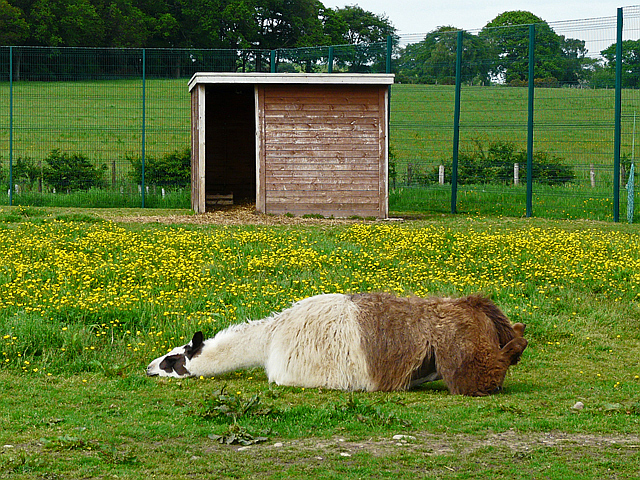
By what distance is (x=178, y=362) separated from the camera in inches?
292

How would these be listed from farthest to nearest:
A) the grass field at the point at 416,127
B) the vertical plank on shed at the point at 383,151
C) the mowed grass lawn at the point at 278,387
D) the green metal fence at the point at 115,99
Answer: the green metal fence at the point at 115,99 → the grass field at the point at 416,127 → the vertical plank on shed at the point at 383,151 → the mowed grass lawn at the point at 278,387

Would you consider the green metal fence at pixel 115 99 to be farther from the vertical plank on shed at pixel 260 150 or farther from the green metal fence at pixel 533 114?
the vertical plank on shed at pixel 260 150

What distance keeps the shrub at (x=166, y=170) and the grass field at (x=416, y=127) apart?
59 cm

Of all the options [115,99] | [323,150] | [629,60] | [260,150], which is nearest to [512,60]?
[629,60]

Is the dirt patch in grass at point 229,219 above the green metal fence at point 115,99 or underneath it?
underneath

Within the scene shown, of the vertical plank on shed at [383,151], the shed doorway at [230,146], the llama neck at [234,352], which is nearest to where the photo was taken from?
the llama neck at [234,352]

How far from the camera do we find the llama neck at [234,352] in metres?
7.26

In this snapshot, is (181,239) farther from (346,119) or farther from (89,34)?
(89,34)

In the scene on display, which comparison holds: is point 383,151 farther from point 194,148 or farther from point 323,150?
point 194,148

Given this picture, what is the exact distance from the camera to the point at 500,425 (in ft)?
19.2

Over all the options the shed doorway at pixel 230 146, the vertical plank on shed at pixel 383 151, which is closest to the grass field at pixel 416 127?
the shed doorway at pixel 230 146

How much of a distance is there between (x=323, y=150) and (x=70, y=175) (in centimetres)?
928

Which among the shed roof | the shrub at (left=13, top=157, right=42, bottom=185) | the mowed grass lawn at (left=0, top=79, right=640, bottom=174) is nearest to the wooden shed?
the shed roof

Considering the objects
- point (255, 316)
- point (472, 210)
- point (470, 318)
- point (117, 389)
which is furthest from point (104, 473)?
point (472, 210)
